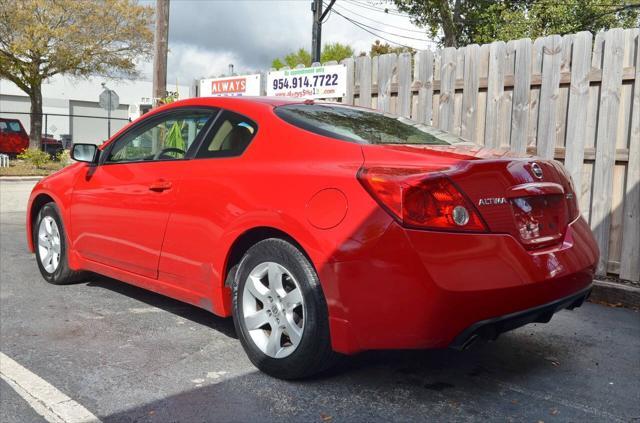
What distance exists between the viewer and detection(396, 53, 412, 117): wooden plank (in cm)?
694

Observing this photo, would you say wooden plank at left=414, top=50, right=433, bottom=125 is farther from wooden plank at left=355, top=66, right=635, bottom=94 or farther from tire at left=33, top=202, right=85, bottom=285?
tire at left=33, top=202, right=85, bottom=285

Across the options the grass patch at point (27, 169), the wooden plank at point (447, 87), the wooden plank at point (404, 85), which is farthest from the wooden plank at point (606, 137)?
the grass patch at point (27, 169)

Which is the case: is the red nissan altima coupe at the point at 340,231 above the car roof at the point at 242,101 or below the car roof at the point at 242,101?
below

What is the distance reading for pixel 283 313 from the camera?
3158 millimetres

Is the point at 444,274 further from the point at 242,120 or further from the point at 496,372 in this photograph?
the point at 242,120

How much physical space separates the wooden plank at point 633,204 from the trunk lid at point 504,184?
2464 millimetres

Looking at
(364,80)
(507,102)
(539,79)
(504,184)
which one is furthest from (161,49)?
(504,184)

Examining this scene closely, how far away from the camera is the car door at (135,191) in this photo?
391cm

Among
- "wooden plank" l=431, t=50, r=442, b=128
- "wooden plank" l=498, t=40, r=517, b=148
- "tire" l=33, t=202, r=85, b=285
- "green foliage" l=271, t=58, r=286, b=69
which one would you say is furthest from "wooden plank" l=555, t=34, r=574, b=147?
"green foliage" l=271, t=58, r=286, b=69

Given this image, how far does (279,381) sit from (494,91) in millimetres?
4093

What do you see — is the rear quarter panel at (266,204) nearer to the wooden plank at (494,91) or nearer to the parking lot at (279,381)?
the parking lot at (279,381)

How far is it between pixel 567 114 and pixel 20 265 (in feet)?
18.1

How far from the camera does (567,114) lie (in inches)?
225

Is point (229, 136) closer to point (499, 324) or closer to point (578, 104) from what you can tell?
point (499, 324)
